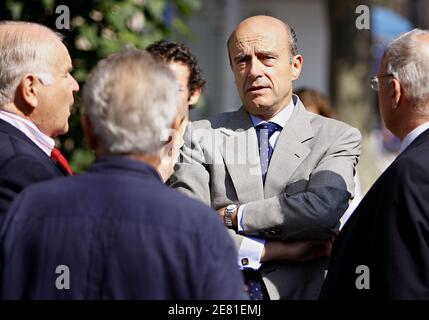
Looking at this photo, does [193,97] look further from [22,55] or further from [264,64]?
[22,55]

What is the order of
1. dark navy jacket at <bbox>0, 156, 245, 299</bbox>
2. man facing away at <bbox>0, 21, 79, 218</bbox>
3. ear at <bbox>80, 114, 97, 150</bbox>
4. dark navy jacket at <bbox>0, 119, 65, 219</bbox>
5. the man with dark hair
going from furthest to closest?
the man with dark hair
man facing away at <bbox>0, 21, 79, 218</bbox>
dark navy jacket at <bbox>0, 119, 65, 219</bbox>
ear at <bbox>80, 114, 97, 150</bbox>
dark navy jacket at <bbox>0, 156, 245, 299</bbox>

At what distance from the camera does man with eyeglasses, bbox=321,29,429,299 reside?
2.98m

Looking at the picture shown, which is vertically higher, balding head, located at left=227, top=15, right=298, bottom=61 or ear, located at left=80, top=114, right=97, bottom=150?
balding head, located at left=227, top=15, right=298, bottom=61

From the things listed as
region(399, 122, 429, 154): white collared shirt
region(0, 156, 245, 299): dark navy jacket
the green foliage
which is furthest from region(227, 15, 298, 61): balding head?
the green foliage

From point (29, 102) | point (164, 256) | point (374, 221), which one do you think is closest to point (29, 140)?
point (29, 102)

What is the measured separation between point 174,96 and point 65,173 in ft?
3.83

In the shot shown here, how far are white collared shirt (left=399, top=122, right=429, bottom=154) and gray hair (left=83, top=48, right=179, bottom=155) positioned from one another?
3.64 ft

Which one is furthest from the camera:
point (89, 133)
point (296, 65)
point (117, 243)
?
point (296, 65)

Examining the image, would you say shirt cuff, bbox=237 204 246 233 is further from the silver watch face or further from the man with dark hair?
the man with dark hair

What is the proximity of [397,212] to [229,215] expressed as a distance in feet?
2.54

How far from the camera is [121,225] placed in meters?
2.43

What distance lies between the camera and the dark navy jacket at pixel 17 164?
308 cm

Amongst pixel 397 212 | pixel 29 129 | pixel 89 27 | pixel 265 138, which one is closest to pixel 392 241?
pixel 397 212
